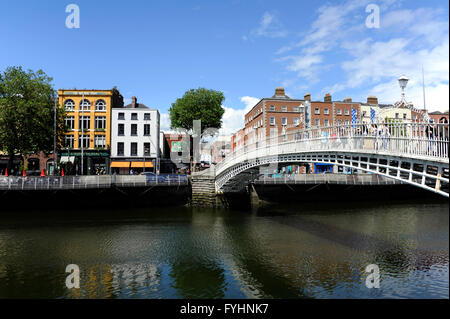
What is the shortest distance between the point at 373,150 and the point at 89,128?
3870 centimetres

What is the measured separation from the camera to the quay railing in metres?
25.2

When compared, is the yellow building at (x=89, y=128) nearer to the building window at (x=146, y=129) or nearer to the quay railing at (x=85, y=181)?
the building window at (x=146, y=129)

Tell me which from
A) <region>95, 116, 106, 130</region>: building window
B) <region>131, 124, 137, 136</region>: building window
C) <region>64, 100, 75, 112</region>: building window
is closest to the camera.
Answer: <region>64, 100, 75, 112</region>: building window

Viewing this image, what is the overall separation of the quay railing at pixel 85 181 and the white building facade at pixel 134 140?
45.1 ft

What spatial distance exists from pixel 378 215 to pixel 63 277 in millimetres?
23037

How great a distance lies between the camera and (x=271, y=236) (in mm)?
17859

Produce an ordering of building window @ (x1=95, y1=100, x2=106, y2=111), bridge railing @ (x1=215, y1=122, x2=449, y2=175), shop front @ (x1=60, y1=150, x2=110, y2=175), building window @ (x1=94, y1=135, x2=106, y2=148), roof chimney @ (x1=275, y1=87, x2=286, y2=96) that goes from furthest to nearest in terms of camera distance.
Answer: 1. roof chimney @ (x1=275, y1=87, x2=286, y2=96)
2. building window @ (x1=95, y1=100, x2=106, y2=111)
3. building window @ (x1=94, y1=135, x2=106, y2=148)
4. shop front @ (x1=60, y1=150, x2=110, y2=175)
5. bridge railing @ (x1=215, y1=122, x2=449, y2=175)

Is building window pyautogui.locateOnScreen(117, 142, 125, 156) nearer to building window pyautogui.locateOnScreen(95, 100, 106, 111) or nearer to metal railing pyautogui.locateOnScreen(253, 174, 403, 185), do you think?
building window pyautogui.locateOnScreen(95, 100, 106, 111)

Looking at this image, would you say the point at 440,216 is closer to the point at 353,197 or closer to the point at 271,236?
the point at 353,197

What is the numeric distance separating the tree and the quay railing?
4840mm

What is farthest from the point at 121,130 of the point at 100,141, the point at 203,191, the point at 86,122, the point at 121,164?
the point at 203,191

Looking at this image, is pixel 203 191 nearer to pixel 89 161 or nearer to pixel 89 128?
pixel 89 161

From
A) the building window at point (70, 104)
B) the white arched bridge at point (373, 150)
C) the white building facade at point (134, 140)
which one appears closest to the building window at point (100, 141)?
the white building facade at point (134, 140)

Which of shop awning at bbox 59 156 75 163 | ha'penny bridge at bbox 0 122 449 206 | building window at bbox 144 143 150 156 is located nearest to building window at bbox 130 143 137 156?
building window at bbox 144 143 150 156
